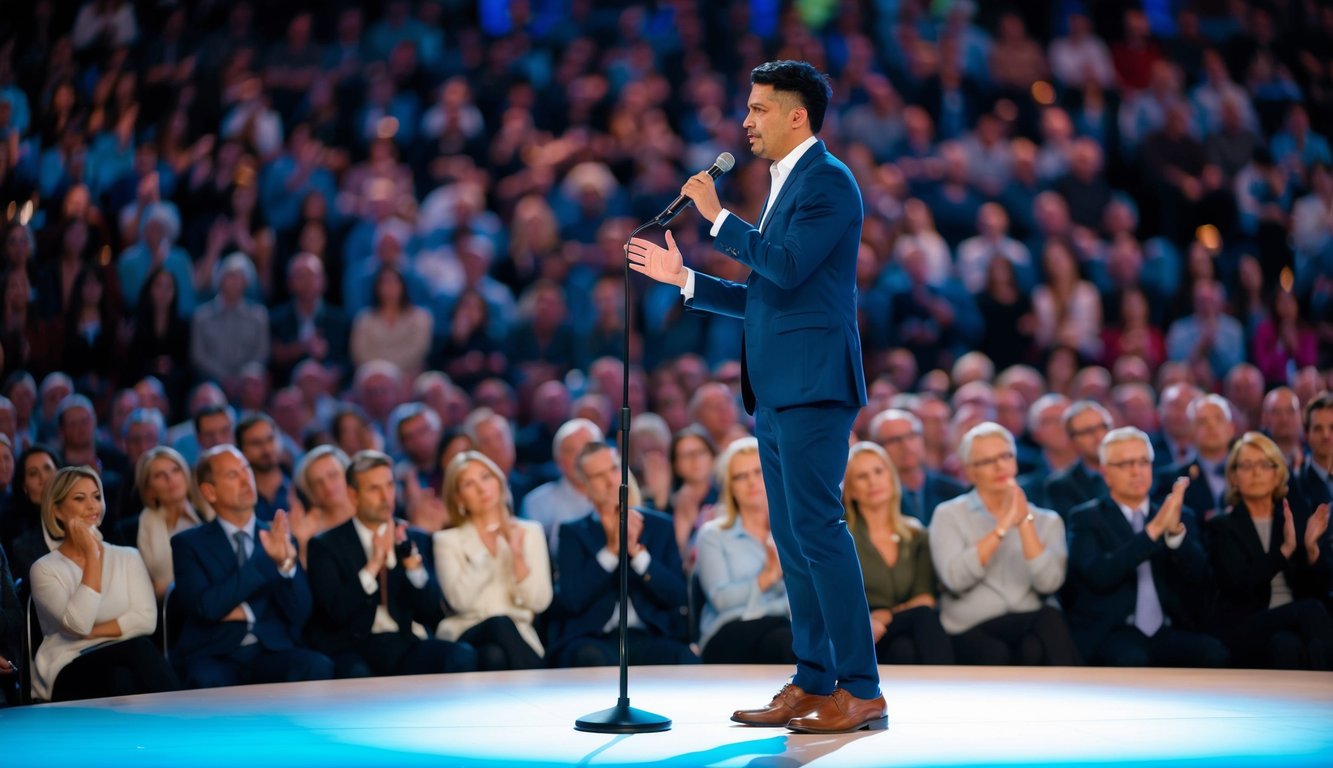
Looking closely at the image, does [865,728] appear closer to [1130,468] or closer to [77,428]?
[1130,468]

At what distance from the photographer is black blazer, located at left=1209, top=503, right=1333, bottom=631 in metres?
4.49

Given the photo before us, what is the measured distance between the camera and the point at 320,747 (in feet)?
8.78

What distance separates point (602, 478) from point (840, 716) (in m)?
1.92

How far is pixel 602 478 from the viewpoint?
4598 millimetres

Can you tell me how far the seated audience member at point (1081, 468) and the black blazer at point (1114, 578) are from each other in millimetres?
247

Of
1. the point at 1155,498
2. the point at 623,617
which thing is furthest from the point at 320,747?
the point at 1155,498

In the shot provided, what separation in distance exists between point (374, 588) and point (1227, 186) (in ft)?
15.7

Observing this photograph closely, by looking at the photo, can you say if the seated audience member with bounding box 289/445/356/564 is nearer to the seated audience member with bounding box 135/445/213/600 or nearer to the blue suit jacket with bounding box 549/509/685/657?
the seated audience member with bounding box 135/445/213/600

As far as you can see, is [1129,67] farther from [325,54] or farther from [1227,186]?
[325,54]

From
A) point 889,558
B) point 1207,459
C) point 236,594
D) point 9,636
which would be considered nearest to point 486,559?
point 236,594

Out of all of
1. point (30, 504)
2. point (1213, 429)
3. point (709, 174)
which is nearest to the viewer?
point (709, 174)

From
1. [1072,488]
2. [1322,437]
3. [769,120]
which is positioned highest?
[769,120]

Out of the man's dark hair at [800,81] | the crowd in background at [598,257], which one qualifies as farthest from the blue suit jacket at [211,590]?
the man's dark hair at [800,81]

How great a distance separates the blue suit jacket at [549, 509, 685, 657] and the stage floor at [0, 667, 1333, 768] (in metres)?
→ 0.57
